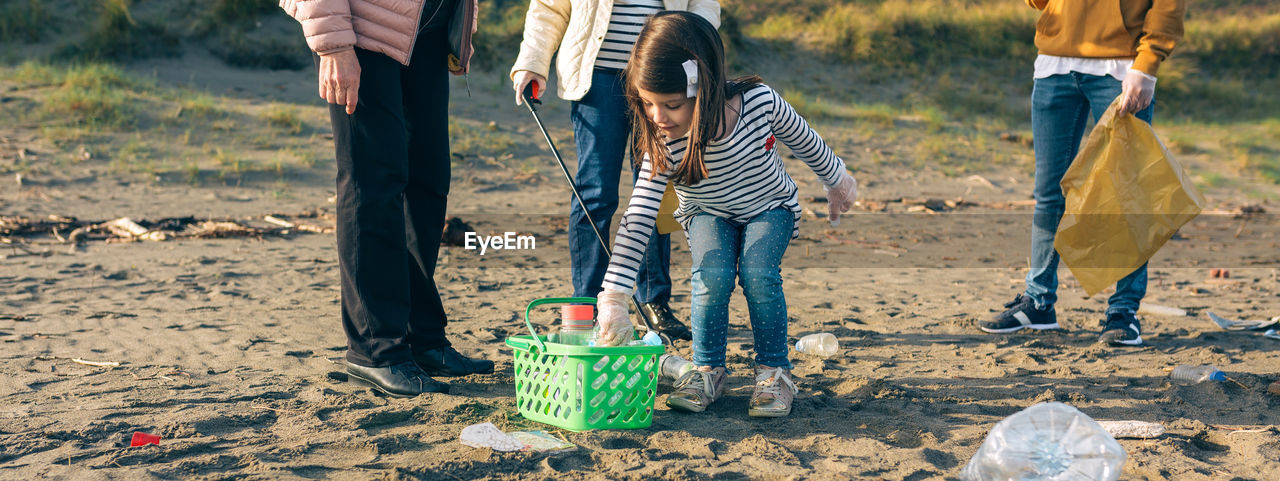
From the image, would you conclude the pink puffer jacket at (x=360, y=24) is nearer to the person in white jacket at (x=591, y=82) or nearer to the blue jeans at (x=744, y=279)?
the person in white jacket at (x=591, y=82)

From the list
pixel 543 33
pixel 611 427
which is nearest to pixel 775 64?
pixel 543 33

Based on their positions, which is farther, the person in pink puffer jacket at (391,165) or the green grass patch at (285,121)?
the green grass patch at (285,121)

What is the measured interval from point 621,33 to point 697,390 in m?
1.38

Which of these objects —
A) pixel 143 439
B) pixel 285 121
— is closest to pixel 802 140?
pixel 143 439

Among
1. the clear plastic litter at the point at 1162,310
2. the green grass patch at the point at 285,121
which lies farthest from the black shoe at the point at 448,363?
the green grass patch at the point at 285,121

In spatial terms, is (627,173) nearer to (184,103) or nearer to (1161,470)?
(184,103)

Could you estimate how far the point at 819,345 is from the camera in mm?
3809

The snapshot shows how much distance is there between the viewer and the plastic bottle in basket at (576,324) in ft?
9.23

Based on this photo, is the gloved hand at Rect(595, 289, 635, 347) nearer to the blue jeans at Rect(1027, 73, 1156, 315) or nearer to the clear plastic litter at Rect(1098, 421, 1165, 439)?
the clear plastic litter at Rect(1098, 421, 1165, 439)

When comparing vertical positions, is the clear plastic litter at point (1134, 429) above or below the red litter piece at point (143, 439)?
above

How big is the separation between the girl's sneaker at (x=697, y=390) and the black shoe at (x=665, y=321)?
85 centimetres

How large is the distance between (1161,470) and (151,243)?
575cm

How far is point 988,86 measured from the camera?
16.2m

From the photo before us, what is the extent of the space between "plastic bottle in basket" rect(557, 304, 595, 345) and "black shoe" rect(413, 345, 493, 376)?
0.63 metres
